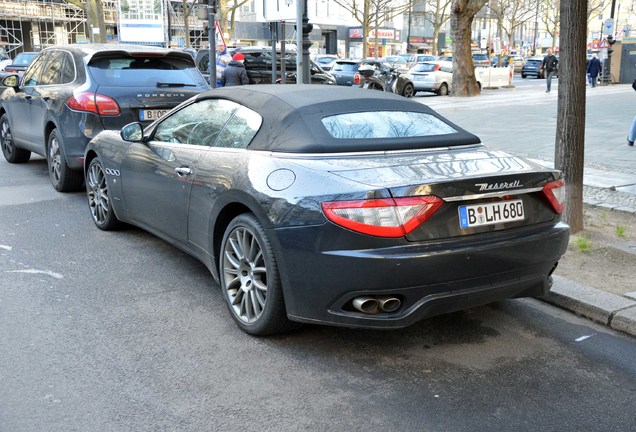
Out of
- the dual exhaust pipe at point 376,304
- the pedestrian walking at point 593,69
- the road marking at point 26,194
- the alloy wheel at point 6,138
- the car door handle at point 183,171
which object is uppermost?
the pedestrian walking at point 593,69

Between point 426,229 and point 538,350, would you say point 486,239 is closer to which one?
point 426,229

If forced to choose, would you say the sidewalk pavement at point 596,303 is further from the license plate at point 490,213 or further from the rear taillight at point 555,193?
the license plate at point 490,213

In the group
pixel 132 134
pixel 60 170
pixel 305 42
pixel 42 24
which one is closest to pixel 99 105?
pixel 60 170

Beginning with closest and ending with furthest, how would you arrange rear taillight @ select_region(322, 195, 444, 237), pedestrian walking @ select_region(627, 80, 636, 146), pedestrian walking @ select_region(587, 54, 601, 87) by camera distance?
rear taillight @ select_region(322, 195, 444, 237) < pedestrian walking @ select_region(627, 80, 636, 146) < pedestrian walking @ select_region(587, 54, 601, 87)

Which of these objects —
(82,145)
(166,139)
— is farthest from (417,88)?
(166,139)

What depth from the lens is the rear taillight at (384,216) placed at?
352cm

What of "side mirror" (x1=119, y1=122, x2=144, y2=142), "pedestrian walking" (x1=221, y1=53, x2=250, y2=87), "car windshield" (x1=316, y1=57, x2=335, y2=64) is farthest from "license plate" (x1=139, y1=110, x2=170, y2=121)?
"car windshield" (x1=316, y1=57, x2=335, y2=64)

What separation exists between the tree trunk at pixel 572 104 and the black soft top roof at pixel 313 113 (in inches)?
74.0

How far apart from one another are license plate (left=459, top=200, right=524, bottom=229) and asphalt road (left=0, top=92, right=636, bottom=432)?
2.58 feet

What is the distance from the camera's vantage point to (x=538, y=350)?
13.4 ft

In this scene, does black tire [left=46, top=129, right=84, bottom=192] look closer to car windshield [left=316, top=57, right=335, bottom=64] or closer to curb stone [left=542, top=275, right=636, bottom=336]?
curb stone [left=542, top=275, right=636, bottom=336]

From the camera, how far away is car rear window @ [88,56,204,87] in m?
8.07

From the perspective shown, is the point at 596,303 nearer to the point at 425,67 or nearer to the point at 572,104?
the point at 572,104

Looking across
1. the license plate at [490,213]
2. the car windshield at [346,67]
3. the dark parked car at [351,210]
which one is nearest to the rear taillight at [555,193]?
the dark parked car at [351,210]
